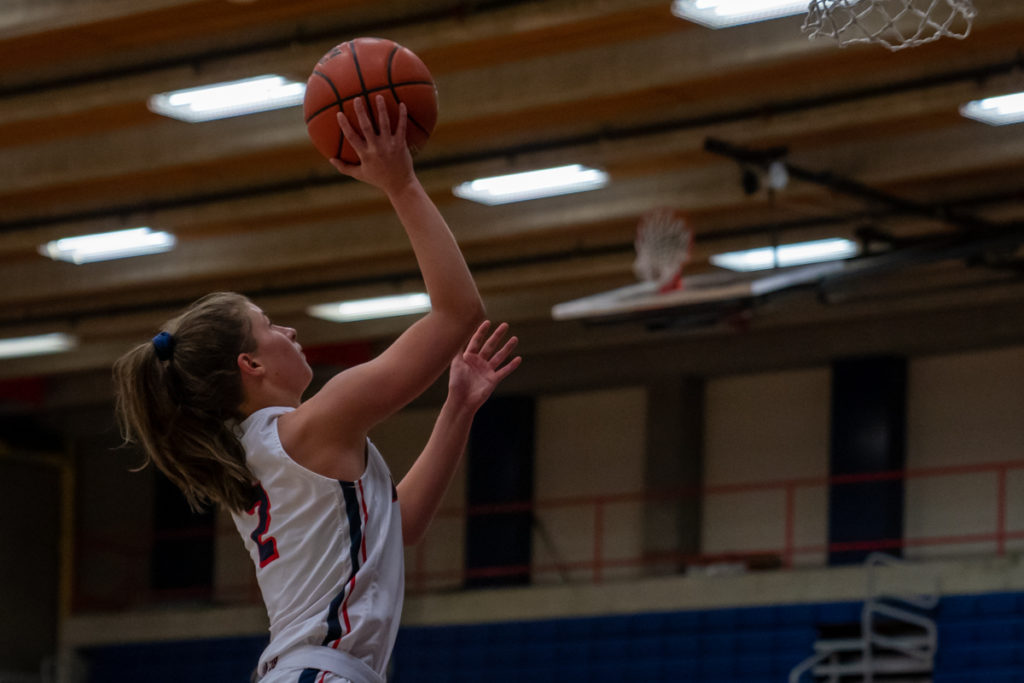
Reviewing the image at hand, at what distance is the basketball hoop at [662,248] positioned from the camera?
13148 millimetres

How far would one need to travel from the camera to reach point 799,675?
15516 mm

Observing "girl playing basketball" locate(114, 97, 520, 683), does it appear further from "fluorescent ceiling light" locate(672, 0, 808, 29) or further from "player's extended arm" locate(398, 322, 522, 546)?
"fluorescent ceiling light" locate(672, 0, 808, 29)

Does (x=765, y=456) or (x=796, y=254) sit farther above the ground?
(x=796, y=254)

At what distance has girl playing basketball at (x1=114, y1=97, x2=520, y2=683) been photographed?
119 inches

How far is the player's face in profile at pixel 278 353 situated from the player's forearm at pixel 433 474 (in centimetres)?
32

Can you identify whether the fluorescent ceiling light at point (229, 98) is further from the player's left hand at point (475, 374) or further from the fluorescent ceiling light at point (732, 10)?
the player's left hand at point (475, 374)

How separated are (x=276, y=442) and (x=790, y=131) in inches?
362

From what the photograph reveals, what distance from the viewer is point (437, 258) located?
2998mm

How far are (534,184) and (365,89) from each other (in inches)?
375

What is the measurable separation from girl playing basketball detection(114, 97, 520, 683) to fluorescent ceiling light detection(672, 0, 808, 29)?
598 centimetres

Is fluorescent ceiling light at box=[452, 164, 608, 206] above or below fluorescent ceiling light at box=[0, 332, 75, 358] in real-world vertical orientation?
above

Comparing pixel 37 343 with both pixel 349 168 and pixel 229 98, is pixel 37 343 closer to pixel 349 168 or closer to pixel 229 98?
pixel 229 98

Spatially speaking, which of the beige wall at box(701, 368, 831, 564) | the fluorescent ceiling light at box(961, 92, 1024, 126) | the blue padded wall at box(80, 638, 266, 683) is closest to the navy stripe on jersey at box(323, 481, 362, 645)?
the fluorescent ceiling light at box(961, 92, 1024, 126)

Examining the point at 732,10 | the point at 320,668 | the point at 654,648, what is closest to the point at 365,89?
the point at 320,668
